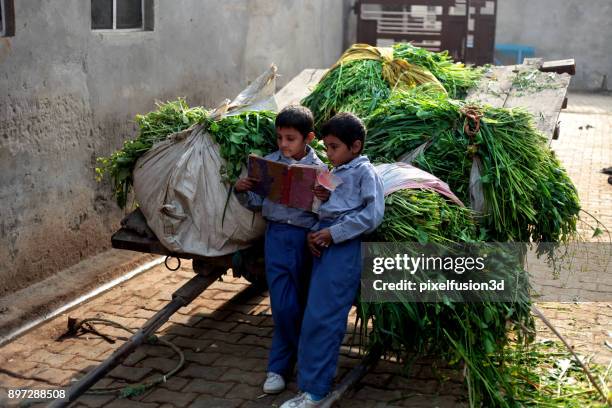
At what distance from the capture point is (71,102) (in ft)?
17.8

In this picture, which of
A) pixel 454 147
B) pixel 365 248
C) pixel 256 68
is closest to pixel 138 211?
pixel 365 248

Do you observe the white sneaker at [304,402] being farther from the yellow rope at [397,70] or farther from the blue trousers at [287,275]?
the yellow rope at [397,70]

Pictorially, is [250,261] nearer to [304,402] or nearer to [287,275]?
[287,275]

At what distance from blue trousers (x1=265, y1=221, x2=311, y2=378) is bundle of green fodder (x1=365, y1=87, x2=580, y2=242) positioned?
76 centimetres

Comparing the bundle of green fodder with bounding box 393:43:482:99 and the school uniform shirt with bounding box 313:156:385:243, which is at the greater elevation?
the bundle of green fodder with bounding box 393:43:482:99

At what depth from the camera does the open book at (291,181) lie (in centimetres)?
365

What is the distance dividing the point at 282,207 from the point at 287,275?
1.06ft

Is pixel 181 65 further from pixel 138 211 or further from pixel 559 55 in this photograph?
pixel 559 55

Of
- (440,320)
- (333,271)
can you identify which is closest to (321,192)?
(333,271)

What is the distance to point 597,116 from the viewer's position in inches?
553

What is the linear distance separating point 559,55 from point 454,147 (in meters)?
15.4

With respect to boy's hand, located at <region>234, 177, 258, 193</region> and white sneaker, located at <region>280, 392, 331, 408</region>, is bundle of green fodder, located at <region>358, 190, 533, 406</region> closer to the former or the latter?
white sneaker, located at <region>280, 392, 331, 408</region>

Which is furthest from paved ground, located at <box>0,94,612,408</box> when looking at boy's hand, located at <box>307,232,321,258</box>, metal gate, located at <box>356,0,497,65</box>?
metal gate, located at <box>356,0,497,65</box>

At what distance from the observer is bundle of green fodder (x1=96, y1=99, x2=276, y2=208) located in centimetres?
394
